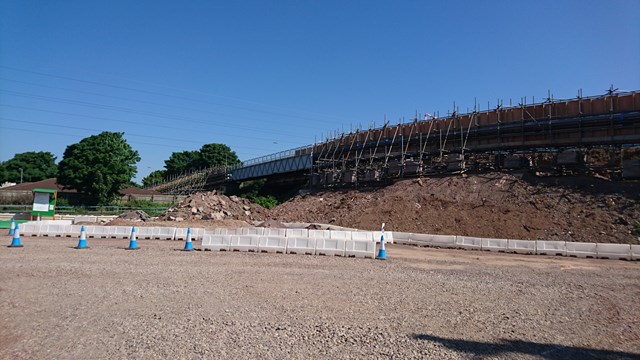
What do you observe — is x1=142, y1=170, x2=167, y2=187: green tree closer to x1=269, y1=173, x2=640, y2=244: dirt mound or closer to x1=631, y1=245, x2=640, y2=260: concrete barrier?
x1=269, y1=173, x2=640, y2=244: dirt mound

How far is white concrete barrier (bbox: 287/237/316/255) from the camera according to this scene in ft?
68.4

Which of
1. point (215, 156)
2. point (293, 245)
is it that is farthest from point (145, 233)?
point (215, 156)

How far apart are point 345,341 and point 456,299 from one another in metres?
4.70

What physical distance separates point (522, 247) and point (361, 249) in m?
9.79

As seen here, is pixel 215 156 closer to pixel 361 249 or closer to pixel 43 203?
pixel 43 203

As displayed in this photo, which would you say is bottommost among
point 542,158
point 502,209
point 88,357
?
point 88,357

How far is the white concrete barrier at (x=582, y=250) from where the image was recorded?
74.2 ft

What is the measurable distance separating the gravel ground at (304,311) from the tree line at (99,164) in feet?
145

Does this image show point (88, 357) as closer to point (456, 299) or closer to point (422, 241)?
point (456, 299)

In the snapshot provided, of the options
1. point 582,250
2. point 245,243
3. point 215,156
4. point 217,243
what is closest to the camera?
point 245,243

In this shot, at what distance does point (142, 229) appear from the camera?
2844 centimetres

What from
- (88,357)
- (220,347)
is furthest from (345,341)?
(88,357)

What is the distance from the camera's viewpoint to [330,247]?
20578mm

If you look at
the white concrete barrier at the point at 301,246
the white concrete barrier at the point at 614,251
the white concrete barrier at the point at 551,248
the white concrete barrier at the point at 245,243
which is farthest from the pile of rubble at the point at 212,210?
the white concrete barrier at the point at 614,251
